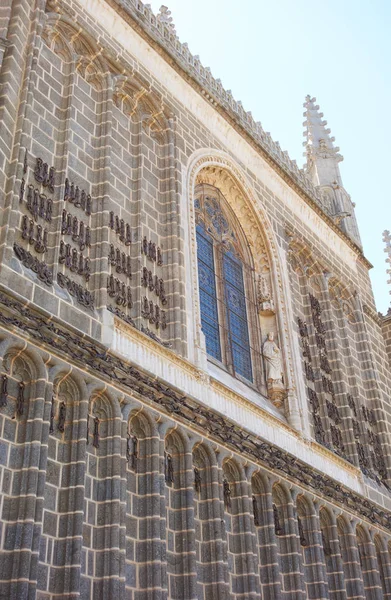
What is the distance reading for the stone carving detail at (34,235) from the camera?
37.5 feet

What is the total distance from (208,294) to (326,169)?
32.0 ft

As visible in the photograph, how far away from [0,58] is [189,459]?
6.53 m

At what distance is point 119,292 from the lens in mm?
12883

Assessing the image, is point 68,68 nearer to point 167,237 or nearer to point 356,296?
point 167,237

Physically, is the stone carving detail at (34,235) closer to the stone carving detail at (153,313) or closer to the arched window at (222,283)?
the stone carving detail at (153,313)

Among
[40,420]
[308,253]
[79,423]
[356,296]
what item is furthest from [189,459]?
[356,296]

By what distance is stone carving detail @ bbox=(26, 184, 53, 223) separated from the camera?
463 inches

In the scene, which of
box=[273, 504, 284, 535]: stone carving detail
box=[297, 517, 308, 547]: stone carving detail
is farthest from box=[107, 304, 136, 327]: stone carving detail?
box=[297, 517, 308, 547]: stone carving detail

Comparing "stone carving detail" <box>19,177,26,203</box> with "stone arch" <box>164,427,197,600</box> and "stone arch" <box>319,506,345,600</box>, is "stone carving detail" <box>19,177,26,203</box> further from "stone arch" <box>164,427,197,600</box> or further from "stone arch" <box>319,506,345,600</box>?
"stone arch" <box>319,506,345,600</box>

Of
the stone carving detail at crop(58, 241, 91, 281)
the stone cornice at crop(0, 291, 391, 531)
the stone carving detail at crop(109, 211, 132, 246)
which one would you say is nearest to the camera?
the stone cornice at crop(0, 291, 391, 531)

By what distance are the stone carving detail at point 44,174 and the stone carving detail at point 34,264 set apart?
4.88 feet

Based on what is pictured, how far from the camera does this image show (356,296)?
21.8 meters

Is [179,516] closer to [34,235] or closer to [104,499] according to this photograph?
[104,499]

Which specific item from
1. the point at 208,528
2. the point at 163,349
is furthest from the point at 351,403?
the point at 208,528
